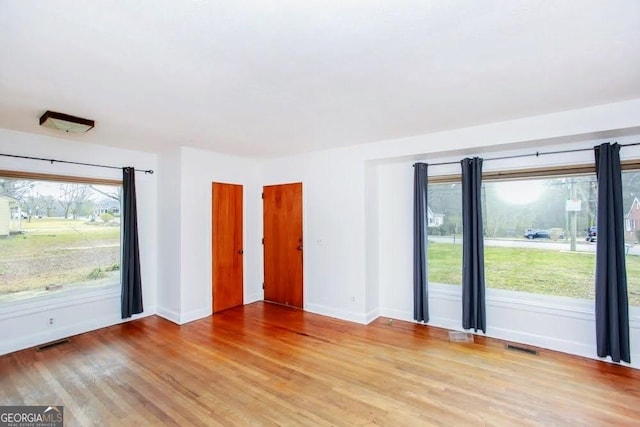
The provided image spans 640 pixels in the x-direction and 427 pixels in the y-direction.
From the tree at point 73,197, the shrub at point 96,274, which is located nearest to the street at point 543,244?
the shrub at point 96,274

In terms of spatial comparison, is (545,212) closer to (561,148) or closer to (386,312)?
(561,148)

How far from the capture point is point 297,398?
2.48 metres

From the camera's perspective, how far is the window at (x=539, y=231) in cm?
322

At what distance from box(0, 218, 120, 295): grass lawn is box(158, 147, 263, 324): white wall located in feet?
2.42

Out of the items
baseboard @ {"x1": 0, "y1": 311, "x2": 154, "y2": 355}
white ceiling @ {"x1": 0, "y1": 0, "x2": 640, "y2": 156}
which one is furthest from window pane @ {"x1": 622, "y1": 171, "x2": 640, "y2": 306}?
baseboard @ {"x1": 0, "y1": 311, "x2": 154, "y2": 355}

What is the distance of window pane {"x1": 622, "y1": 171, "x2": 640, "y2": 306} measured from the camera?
3041 mm

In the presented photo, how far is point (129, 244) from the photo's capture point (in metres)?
4.20

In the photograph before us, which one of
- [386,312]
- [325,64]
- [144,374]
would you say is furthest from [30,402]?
[386,312]

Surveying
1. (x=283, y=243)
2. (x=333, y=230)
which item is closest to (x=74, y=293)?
(x=283, y=243)

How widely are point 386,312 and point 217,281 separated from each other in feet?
8.37

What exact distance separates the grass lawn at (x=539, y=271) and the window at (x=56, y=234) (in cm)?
460

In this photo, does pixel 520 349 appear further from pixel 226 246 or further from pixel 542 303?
pixel 226 246

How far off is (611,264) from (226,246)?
4.63 m

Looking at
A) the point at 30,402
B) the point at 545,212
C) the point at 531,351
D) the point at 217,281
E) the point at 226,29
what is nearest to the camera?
the point at 226,29
